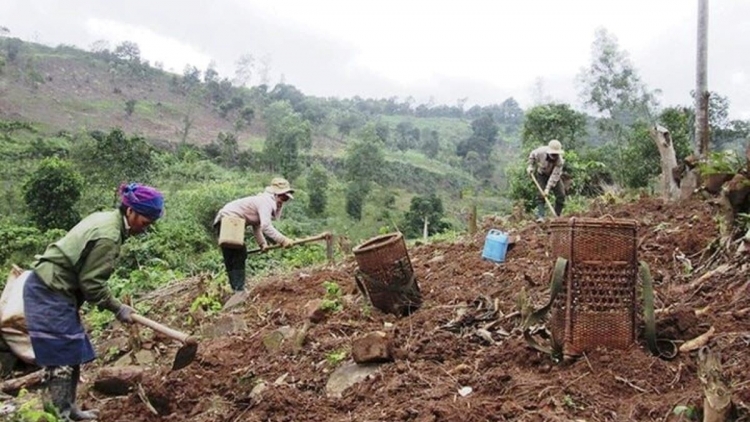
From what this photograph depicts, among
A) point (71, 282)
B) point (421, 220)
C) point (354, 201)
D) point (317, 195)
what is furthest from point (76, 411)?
point (354, 201)

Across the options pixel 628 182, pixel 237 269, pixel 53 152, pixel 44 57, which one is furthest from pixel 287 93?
pixel 237 269

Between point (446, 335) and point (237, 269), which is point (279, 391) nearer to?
point (446, 335)

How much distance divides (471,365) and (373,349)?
611 millimetres

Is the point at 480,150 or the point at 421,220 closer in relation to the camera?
the point at 421,220

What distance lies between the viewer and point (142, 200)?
12.5 feet

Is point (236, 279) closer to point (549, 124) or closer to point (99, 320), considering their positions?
point (99, 320)

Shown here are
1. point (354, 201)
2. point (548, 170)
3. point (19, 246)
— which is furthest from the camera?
point (354, 201)

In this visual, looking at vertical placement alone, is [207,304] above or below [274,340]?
below

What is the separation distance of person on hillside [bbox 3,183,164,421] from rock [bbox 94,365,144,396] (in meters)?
0.69

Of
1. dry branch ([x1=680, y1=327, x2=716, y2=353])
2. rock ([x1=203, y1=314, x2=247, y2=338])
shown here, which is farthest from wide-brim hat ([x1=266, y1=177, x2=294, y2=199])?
dry branch ([x1=680, y1=327, x2=716, y2=353])

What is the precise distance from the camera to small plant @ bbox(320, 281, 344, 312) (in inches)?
225

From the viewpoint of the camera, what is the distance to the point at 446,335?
437 centimetres

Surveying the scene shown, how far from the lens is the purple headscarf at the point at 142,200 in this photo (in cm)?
381

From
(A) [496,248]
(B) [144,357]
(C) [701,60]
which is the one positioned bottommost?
(B) [144,357]
